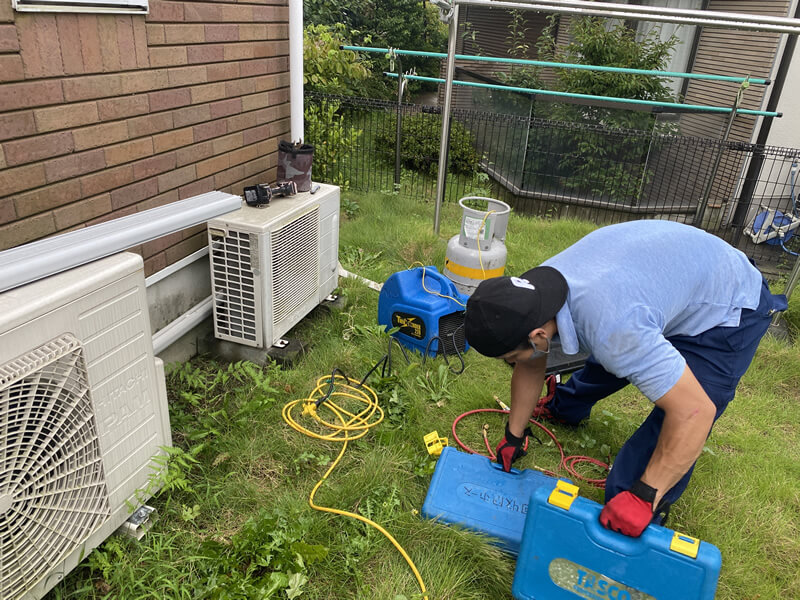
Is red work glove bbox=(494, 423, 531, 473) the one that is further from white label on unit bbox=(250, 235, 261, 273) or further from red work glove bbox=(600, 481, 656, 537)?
white label on unit bbox=(250, 235, 261, 273)

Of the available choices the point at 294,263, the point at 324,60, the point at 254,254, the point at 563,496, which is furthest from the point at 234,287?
the point at 324,60

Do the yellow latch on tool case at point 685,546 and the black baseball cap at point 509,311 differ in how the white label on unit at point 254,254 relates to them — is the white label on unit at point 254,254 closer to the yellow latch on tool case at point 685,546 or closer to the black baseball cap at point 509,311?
the black baseball cap at point 509,311

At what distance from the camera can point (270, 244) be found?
3.06 meters

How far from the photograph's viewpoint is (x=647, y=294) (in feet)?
6.23

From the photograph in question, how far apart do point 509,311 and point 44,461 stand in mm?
1441

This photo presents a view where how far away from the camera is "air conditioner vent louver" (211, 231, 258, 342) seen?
3086 millimetres

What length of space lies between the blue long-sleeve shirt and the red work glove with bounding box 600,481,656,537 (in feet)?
1.22

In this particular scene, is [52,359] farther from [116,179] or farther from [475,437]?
[475,437]

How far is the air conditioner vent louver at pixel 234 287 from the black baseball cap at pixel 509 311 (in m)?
→ 1.61

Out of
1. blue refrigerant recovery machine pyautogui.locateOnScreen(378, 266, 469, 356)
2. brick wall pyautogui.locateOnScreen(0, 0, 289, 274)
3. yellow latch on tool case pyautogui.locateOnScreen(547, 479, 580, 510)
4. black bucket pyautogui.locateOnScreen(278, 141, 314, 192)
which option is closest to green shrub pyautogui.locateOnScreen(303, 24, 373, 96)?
brick wall pyautogui.locateOnScreen(0, 0, 289, 274)

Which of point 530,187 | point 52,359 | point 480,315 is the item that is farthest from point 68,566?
point 530,187

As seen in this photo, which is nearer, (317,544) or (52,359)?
(52,359)

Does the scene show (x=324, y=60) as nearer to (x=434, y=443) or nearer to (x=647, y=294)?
(x=434, y=443)

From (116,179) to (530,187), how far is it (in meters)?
5.69
